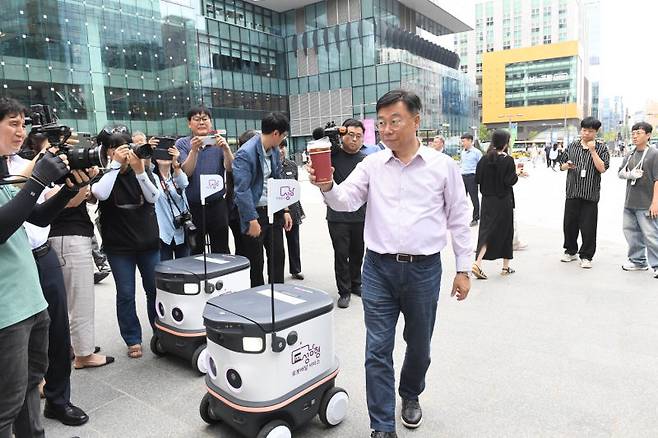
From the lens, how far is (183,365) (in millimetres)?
3477

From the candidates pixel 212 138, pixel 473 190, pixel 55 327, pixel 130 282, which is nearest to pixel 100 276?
pixel 130 282

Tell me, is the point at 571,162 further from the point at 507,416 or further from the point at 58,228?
the point at 58,228

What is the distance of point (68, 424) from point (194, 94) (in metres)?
26.7

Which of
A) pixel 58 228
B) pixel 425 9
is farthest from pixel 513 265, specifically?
pixel 425 9

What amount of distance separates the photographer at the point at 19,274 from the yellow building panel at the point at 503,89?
7718cm

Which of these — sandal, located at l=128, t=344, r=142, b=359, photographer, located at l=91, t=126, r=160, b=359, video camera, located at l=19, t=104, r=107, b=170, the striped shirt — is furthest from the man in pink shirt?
the striped shirt

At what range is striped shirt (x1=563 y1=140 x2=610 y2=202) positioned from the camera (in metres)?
5.70

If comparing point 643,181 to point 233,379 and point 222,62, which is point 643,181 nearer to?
point 233,379

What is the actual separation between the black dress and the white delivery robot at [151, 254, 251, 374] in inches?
133

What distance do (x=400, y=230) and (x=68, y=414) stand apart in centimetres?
226

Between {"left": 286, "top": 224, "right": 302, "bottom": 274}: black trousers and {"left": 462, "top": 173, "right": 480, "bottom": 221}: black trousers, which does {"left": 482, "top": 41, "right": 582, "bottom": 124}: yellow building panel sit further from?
{"left": 286, "top": 224, "right": 302, "bottom": 274}: black trousers

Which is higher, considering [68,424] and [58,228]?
[58,228]

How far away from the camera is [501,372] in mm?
3229

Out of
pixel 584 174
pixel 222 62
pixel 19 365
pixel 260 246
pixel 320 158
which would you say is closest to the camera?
pixel 19 365
